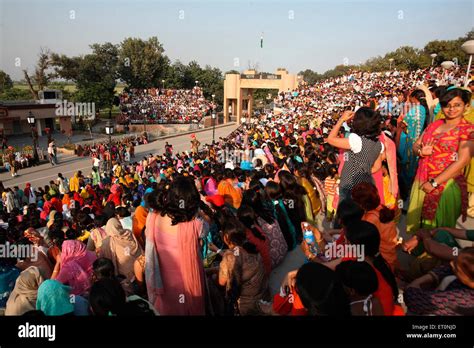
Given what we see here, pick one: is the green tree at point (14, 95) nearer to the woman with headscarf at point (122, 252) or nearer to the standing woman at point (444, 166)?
the woman with headscarf at point (122, 252)

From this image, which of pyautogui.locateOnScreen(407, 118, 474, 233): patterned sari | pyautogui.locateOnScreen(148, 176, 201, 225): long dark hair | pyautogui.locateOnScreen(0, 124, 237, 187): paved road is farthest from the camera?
pyautogui.locateOnScreen(0, 124, 237, 187): paved road

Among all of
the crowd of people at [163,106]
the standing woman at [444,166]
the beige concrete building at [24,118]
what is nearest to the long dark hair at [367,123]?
the standing woman at [444,166]

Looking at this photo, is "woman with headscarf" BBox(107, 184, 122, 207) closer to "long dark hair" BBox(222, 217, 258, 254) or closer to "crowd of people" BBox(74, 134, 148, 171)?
"long dark hair" BBox(222, 217, 258, 254)

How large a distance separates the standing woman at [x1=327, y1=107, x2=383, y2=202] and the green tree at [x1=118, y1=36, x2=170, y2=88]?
48.6 m

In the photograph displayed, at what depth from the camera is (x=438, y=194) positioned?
332 cm

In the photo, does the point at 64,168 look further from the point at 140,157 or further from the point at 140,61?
the point at 140,61

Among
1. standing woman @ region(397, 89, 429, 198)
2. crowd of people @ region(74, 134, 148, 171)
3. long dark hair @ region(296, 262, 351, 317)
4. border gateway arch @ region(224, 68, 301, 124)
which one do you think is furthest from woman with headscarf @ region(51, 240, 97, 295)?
border gateway arch @ region(224, 68, 301, 124)

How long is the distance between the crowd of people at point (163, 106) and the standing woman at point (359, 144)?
36342 mm

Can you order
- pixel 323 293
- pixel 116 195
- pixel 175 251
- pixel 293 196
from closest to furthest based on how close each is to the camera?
pixel 323 293
pixel 175 251
pixel 293 196
pixel 116 195

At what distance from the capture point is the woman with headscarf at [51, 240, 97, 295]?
3.19 metres

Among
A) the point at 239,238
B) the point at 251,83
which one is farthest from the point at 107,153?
the point at 251,83

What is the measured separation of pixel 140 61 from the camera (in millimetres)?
47156

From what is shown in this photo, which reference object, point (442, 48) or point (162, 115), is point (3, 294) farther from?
point (442, 48)

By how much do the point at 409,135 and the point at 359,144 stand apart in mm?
2858
